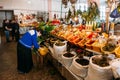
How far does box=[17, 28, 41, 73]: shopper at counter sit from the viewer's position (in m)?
4.72

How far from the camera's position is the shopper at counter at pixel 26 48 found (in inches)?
186

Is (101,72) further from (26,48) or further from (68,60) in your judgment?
(26,48)

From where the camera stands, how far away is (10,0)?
1561cm

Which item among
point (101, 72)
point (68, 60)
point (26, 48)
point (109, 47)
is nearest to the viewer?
point (101, 72)

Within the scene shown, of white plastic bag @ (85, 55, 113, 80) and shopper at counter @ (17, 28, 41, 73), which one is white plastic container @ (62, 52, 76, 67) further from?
shopper at counter @ (17, 28, 41, 73)

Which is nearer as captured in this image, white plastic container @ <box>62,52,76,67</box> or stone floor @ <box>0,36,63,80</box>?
white plastic container @ <box>62,52,76,67</box>

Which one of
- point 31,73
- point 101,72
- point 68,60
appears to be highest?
point 101,72

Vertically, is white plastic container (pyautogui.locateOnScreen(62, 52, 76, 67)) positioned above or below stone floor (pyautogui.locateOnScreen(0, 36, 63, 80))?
above

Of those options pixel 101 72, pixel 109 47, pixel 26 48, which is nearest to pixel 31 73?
pixel 26 48

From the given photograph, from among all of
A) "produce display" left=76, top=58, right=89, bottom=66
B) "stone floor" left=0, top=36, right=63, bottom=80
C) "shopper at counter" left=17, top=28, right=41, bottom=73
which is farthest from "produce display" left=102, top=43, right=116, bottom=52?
"shopper at counter" left=17, top=28, right=41, bottom=73

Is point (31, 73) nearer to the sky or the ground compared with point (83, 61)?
nearer to the ground

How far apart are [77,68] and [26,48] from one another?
215cm

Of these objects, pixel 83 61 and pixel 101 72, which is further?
pixel 83 61

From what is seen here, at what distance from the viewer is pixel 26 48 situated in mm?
4797
